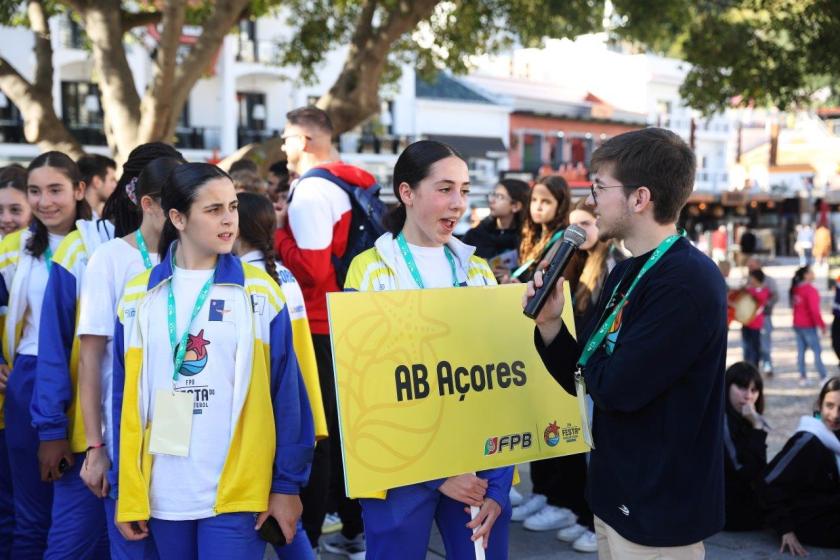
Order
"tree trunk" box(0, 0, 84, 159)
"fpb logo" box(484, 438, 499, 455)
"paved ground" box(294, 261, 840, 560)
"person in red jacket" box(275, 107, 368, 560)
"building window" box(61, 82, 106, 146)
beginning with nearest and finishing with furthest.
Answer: "fpb logo" box(484, 438, 499, 455) → "person in red jacket" box(275, 107, 368, 560) → "paved ground" box(294, 261, 840, 560) → "tree trunk" box(0, 0, 84, 159) → "building window" box(61, 82, 106, 146)

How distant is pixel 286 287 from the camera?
4.06 meters

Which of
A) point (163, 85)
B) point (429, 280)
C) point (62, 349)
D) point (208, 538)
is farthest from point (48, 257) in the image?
point (163, 85)

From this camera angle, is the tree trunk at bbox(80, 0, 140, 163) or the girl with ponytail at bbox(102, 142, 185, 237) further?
the tree trunk at bbox(80, 0, 140, 163)

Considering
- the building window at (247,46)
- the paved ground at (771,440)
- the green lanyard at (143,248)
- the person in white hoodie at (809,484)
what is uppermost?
the building window at (247,46)

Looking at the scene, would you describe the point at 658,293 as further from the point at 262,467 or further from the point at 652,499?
the point at 262,467

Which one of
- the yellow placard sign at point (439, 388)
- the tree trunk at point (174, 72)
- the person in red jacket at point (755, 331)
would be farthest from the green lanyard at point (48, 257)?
the person in red jacket at point (755, 331)

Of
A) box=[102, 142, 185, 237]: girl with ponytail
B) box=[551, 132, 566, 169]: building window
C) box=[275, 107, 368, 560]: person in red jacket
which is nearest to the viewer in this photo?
box=[102, 142, 185, 237]: girl with ponytail

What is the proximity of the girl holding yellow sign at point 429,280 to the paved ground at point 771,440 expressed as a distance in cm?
215

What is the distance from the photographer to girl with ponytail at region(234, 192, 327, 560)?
11.8 feet

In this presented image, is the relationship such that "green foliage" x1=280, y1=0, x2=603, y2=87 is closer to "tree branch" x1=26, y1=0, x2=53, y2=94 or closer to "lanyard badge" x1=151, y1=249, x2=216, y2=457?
"tree branch" x1=26, y1=0, x2=53, y2=94

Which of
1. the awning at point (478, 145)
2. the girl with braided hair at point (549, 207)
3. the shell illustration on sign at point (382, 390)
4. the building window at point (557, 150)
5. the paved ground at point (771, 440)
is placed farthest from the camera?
the building window at point (557, 150)

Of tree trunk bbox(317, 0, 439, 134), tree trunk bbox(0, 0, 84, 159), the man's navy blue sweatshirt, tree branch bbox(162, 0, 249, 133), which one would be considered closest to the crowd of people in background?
the man's navy blue sweatshirt

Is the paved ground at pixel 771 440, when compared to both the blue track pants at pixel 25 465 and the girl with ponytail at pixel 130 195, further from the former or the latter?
the girl with ponytail at pixel 130 195

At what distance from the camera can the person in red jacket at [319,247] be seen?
4758 millimetres
